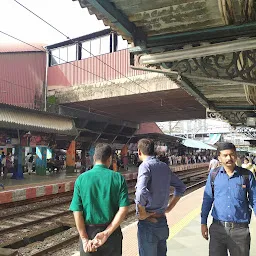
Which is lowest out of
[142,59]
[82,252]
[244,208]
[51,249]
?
[51,249]

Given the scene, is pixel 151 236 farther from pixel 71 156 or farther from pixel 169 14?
pixel 71 156

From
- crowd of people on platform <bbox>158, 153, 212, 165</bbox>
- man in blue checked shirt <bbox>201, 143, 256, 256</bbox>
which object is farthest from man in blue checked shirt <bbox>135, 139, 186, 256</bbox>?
crowd of people on platform <bbox>158, 153, 212, 165</bbox>

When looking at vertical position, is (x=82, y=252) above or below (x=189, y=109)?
below

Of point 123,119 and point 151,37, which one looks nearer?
point 151,37

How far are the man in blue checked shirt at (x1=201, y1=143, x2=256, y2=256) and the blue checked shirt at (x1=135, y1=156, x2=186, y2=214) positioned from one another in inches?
22.4

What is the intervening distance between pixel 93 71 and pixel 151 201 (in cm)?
1740

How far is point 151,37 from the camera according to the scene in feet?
14.3

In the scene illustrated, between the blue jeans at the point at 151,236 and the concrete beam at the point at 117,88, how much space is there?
12.5 metres

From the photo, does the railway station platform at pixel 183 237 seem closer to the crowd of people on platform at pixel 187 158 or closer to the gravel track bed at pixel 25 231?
the gravel track bed at pixel 25 231

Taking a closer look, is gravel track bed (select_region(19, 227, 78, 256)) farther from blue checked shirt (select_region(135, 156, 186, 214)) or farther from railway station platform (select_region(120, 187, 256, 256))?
blue checked shirt (select_region(135, 156, 186, 214))

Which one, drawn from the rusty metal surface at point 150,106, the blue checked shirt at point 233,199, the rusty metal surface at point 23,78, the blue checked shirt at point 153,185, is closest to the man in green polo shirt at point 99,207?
the blue checked shirt at point 153,185

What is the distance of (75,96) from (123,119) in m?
7.24

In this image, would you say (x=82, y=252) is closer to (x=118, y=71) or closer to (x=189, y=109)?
(x=118, y=71)

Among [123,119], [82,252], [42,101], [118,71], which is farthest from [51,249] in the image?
[123,119]
